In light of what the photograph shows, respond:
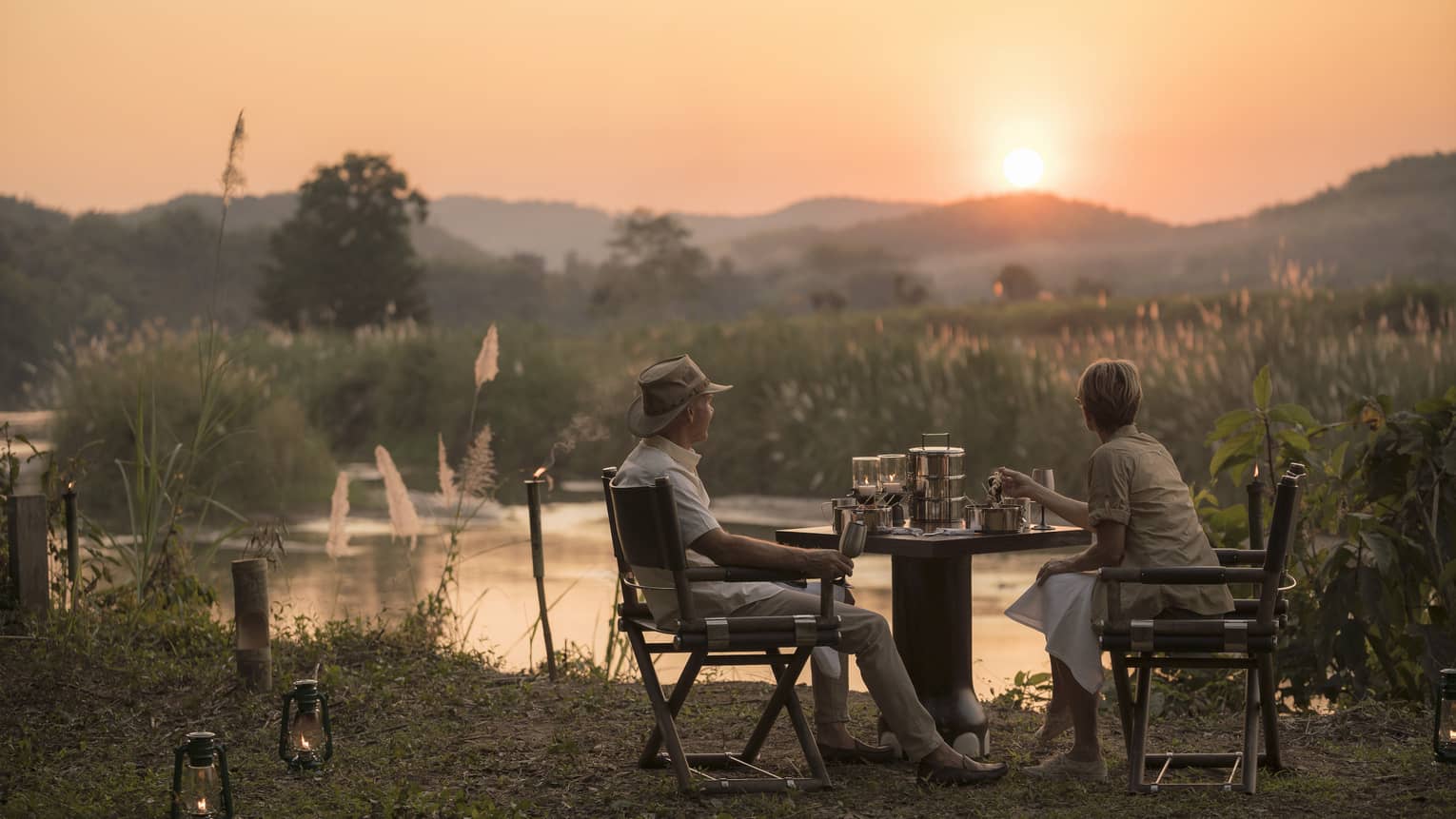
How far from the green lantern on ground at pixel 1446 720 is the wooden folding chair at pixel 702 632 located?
2032mm

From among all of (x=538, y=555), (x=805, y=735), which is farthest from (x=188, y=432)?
(x=805, y=735)

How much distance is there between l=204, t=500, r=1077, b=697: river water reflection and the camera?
851 centimetres

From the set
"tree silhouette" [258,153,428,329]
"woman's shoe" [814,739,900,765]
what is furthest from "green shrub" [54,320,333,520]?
"tree silhouette" [258,153,428,329]

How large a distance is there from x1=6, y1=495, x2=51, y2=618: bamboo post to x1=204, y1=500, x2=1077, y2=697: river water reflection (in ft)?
3.57

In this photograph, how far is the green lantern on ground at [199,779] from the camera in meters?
4.66

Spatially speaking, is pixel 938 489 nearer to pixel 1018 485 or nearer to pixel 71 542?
pixel 1018 485

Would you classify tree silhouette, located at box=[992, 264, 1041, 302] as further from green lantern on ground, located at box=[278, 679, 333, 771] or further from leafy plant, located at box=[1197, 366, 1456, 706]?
green lantern on ground, located at box=[278, 679, 333, 771]

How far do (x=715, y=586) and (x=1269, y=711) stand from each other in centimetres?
180

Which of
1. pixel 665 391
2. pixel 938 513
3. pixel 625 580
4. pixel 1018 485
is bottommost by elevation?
pixel 625 580

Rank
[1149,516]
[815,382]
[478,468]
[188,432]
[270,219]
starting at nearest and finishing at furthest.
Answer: [1149,516] → [478,468] → [188,432] → [815,382] → [270,219]

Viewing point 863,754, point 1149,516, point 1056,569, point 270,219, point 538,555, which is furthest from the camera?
point 270,219

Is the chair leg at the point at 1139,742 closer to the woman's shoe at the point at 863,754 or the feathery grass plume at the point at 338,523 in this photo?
the woman's shoe at the point at 863,754

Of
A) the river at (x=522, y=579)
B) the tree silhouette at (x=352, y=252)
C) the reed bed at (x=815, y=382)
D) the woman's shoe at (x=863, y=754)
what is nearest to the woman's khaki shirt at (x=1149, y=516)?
the woman's shoe at (x=863, y=754)

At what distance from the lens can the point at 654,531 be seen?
4617 mm
